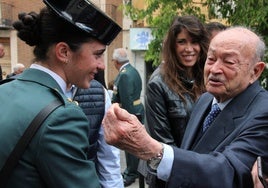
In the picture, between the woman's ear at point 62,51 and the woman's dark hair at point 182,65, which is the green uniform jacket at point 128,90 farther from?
the woman's ear at point 62,51

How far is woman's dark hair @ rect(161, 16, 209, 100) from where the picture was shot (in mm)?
2871

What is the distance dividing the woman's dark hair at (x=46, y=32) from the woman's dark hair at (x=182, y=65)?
1135 millimetres

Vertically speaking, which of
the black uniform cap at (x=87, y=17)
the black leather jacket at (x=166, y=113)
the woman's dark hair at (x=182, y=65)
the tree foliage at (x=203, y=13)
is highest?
the tree foliage at (x=203, y=13)

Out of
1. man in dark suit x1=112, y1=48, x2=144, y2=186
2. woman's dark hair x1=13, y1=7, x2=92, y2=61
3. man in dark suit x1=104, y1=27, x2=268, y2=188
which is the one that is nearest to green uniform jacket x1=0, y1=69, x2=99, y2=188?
man in dark suit x1=104, y1=27, x2=268, y2=188

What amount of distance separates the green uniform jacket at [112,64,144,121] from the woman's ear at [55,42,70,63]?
4151mm

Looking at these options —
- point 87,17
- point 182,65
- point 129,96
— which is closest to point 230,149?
point 87,17

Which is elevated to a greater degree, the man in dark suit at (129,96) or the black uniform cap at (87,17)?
the black uniform cap at (87,17)

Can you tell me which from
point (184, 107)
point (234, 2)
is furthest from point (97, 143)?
point (234, 2)

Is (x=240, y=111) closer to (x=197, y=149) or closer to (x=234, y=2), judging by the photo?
(x=197, y=149)

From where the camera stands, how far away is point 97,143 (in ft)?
8.58

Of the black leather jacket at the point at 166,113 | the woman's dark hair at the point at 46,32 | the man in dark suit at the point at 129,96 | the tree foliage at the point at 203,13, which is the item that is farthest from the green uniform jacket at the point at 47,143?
the man in dark suit at the point at 129,96

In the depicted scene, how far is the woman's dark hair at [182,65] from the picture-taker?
2.87 metres

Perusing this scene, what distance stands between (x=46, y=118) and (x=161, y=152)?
1.45ft

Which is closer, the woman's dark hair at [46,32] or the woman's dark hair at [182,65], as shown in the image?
the woman's dark hair at [46,32]
